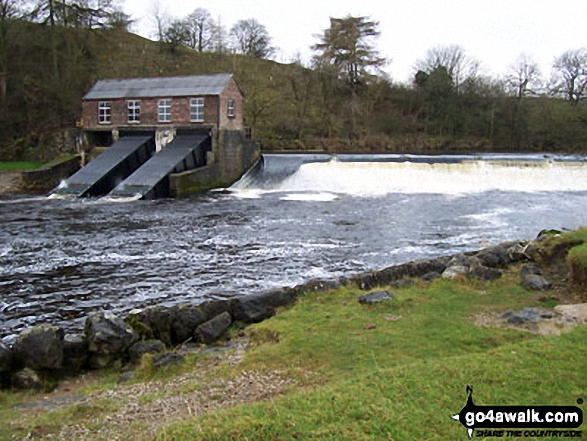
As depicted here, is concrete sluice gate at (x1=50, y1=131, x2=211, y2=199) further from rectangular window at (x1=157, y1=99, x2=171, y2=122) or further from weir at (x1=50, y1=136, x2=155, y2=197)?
rectangular window at (x1=157, y1=99, x2=171, y2=122)

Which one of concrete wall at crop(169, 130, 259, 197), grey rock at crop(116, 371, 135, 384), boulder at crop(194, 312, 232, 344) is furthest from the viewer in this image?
concrete wall at crop(169, 130, 259, 197)

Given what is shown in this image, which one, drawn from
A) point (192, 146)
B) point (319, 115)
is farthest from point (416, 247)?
point (319, 115)

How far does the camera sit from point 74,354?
274 inches

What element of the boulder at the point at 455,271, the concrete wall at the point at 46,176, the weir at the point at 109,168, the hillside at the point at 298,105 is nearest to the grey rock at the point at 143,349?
the boulder at the point at 455,271

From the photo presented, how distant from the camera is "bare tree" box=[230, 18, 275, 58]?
61.0 meters

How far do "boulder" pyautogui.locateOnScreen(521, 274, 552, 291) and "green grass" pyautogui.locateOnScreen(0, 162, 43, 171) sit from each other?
28.9 m

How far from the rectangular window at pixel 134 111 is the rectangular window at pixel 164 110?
1.45 m

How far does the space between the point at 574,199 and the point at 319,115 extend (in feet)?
93.0

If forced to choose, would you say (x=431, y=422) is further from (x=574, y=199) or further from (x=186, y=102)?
(x=186, y=102)

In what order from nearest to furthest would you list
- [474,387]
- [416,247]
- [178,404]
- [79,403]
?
[474,387]
[178,404]
[79,403]
[416,247]

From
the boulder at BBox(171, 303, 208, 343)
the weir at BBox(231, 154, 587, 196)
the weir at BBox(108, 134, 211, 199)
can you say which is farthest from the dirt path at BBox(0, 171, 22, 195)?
the boulder at BBox(171, 303, 208, 343)

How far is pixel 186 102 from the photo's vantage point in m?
31.2

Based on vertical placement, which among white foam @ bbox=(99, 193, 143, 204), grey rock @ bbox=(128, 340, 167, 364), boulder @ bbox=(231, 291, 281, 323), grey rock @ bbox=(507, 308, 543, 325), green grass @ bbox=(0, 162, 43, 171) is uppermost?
green grass @ bbox=(0, 162, 43, 171)

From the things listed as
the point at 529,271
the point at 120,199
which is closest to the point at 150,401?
the point at 529,271
